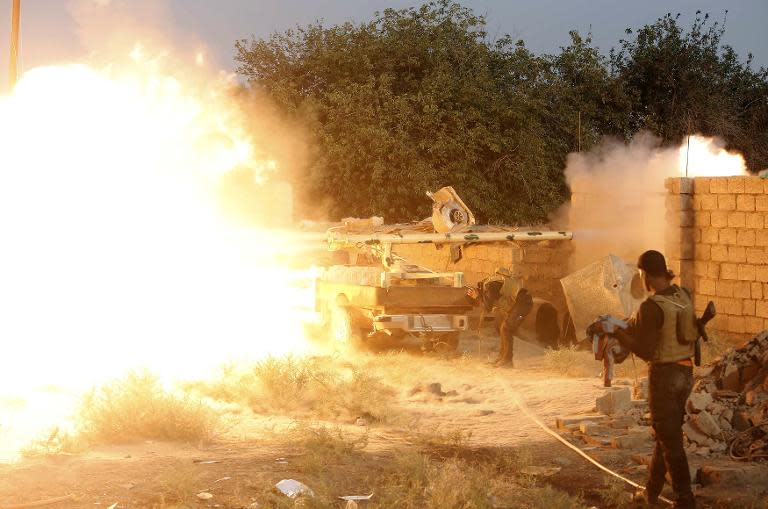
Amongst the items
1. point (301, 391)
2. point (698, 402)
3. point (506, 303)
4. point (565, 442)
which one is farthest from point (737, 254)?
point (301, 391)

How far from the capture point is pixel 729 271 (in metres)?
15.3

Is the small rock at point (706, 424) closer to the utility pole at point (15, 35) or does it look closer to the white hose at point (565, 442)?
the white hose at point (565, 442)

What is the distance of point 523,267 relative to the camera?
18.7m

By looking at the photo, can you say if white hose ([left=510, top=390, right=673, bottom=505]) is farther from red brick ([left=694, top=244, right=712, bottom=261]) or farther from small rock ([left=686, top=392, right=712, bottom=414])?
red brick ([left=694, top=244, right=712, bottom=261])

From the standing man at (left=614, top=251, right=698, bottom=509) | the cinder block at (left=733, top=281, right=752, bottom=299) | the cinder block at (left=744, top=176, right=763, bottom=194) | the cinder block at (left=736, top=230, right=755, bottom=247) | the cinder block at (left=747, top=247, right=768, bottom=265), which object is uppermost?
the cinder block at (left=744, top=176, right=763, bottom=194)

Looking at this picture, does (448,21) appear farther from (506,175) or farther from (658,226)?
(658,226)

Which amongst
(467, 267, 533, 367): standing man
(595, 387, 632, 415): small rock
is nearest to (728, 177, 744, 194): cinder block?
(467, 267, 533, 367): standing man

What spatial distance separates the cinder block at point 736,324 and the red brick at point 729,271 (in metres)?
0.63

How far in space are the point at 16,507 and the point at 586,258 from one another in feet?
43.4

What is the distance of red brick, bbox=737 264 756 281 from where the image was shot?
48.8 feet

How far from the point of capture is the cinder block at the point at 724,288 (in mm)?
15211

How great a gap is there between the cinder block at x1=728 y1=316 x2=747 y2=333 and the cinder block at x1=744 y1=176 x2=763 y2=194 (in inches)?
75.2

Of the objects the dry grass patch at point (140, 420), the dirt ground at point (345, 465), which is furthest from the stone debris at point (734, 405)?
the dry grass patch at point (140, 420)

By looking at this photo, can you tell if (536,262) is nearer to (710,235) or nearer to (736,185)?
(710,235)
